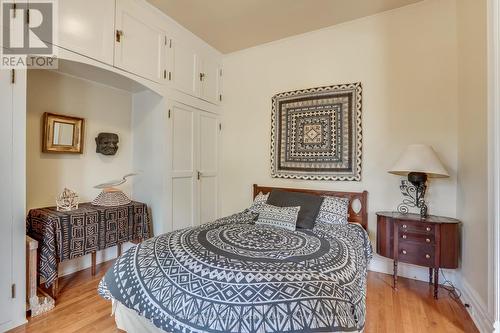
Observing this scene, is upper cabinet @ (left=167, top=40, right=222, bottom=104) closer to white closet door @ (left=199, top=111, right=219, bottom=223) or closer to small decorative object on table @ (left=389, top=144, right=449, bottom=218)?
white closet door @ (left=199, top=111, right=219, bottom=223)

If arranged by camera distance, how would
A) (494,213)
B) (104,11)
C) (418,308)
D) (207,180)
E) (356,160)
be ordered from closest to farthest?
(494,213)
(418,308)
(104,11)
(356,160)
(207,180)

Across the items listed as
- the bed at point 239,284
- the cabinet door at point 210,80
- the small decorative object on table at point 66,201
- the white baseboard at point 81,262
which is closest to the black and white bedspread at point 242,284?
the bed at point 239,284

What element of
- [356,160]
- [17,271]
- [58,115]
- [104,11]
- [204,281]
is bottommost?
[17,271]

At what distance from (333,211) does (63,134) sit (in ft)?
9.30

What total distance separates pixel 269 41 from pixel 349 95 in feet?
4.37

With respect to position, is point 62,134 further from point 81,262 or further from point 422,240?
point 422,240

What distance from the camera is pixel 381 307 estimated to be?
6.51ft

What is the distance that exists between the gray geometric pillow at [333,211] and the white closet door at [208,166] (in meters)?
1.62

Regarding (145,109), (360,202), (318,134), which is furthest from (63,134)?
(360,202)

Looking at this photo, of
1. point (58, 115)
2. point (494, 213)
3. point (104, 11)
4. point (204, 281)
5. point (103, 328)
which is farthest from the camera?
point (58, 115)

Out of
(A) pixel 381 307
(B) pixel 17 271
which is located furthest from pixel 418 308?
(B) pixel 17 271

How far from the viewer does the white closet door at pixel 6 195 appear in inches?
64.6

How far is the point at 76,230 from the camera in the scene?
213cm

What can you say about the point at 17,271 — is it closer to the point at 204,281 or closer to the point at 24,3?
the point at 204,281
